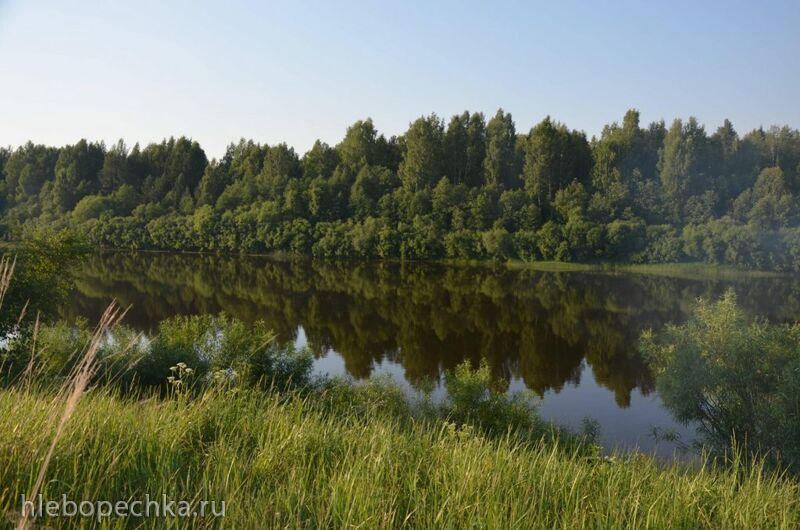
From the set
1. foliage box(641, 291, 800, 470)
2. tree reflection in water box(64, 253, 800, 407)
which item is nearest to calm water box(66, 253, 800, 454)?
tree reflection in water box(64, 253, 800, 407)

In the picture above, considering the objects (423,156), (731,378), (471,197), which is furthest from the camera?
(423,156)

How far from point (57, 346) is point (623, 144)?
266 feet

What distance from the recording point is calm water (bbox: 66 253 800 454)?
100 ft

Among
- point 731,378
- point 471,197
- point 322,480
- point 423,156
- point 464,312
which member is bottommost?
point 464,312

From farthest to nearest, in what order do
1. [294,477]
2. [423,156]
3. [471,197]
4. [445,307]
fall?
[423,156]
[471,197]
[445,307]
[294,477]

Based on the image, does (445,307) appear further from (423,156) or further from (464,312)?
(423,156)

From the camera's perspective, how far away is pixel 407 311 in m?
50.8

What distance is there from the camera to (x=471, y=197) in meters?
84.8

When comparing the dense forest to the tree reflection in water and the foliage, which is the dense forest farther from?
the foliage

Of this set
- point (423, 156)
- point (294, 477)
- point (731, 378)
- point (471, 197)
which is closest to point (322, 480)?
point (294, 477)

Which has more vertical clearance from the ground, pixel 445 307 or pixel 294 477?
pixel 294 477

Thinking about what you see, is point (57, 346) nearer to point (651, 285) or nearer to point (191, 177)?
point (651, 285)

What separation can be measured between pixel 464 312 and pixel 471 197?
3761 centimetres

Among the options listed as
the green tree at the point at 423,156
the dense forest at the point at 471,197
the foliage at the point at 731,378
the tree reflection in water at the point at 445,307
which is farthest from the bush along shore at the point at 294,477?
the green tree at the point at 423,156
